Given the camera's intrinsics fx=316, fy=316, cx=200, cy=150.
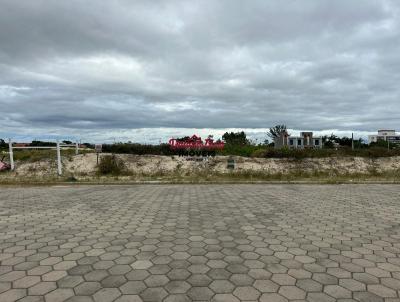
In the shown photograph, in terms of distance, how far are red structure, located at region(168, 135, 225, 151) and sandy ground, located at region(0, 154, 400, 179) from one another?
38.2 inches

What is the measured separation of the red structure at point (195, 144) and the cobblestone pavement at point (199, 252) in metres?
15.0

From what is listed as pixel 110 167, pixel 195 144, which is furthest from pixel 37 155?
→ pixel 195 144

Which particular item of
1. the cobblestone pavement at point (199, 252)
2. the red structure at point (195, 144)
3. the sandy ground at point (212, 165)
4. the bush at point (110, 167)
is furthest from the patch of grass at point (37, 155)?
the cobblestone pavement at point (199, 252)

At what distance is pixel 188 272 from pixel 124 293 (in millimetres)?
830

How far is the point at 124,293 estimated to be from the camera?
319 cm

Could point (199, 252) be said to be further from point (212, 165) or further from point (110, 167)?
point (212, 165)

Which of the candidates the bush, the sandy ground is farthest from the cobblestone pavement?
the sandy ground

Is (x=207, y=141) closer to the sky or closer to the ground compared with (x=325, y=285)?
closer to the sky

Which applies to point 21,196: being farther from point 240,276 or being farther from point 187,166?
point 187,166

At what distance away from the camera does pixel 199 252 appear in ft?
14.7

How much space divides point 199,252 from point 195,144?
19.2 meters

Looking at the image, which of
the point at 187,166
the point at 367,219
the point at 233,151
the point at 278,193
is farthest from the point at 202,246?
the point at 233,151

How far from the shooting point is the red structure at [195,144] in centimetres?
2339

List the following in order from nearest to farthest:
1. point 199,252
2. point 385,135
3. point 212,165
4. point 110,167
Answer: point 199,252
point 110,167
point 212,165
point 385,135
